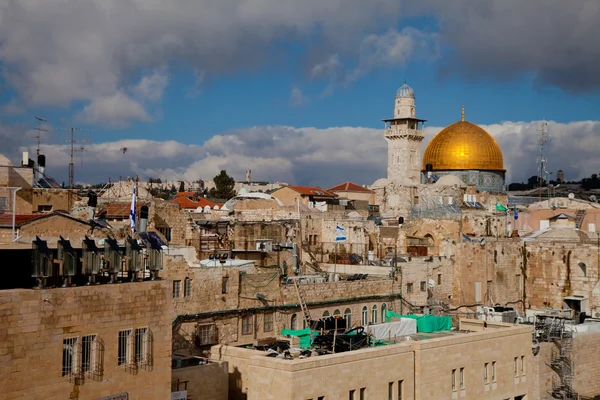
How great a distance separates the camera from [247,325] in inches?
970

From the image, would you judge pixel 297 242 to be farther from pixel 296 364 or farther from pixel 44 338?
pixel 44 338

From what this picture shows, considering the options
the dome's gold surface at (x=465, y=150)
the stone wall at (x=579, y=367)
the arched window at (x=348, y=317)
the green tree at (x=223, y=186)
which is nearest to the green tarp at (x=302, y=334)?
the arched window at (x=348, y=317)

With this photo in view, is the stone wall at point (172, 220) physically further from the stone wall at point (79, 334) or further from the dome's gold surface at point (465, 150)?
the dome's gold surface at point (465, 150)

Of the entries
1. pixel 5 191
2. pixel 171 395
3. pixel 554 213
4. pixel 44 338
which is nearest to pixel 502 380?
pixel 171 395

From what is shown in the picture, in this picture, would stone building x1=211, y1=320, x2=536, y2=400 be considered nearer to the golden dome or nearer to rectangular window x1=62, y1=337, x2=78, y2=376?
rectangular window x1=62, y1=337, x2=78, y2=376

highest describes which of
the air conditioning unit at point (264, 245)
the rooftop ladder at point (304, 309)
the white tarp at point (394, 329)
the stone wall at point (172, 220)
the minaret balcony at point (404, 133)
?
the minaret balcony at point (404, 133)

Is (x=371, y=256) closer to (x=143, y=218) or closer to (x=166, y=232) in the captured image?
(x=166, y=232)

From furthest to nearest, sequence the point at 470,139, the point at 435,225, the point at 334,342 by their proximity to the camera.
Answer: the point at 470,139
the point at 435,225
the point at 334,342

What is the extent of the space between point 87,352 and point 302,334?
355 inches

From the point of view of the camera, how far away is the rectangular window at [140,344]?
1600 cm

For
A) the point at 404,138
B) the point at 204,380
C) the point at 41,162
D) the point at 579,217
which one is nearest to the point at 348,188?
the point at 404,138

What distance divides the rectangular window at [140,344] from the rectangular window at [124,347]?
0.76 feet

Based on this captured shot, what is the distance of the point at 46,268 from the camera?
48.2 ft

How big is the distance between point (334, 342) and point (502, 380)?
6.34m
